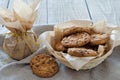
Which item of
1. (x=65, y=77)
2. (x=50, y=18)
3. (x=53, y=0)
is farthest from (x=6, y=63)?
(x=53, y=0)

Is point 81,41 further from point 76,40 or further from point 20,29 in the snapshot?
point 20,29

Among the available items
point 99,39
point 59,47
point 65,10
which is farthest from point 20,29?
point 65,10

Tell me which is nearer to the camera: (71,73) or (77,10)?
(71,73)

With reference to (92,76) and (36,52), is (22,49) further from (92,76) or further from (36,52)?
(92,76)

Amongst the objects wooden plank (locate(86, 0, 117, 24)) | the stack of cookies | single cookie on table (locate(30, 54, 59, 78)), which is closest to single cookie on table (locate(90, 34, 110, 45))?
the stack of cookies

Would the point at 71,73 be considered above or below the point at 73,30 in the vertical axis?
below

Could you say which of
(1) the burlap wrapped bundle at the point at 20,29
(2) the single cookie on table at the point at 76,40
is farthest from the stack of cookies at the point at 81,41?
(1) the burlap wrapped bundle at the point at 20,29
